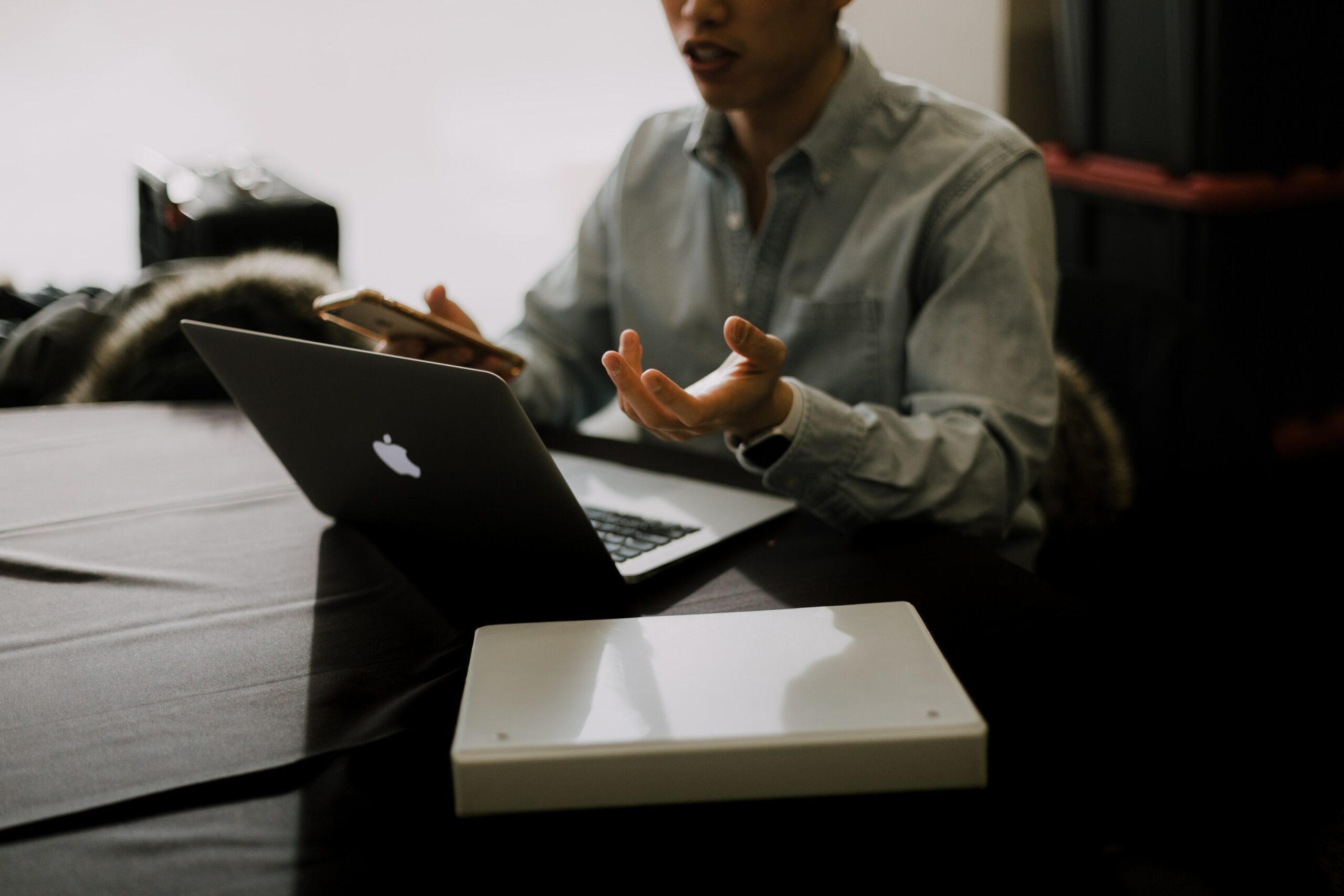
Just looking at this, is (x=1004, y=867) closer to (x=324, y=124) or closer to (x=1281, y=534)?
(x=1281, y=534)

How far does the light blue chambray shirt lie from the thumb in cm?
9

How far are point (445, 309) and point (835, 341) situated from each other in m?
0.38

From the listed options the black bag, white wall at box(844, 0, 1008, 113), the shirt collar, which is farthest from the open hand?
white wall at box(844, 0, 1008, 113)

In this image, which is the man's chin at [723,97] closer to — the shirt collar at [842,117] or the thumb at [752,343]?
the shirt collar at [842,117]

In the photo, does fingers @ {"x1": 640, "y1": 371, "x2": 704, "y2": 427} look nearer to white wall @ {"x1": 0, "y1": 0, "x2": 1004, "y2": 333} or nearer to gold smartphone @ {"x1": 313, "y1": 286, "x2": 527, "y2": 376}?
gold smartphone @ {"x1": 313, "y1": 286, "x2": 527, "y2": 376}

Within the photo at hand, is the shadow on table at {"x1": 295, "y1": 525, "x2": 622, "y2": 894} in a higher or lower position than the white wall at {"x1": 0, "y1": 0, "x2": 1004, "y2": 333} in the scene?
lower

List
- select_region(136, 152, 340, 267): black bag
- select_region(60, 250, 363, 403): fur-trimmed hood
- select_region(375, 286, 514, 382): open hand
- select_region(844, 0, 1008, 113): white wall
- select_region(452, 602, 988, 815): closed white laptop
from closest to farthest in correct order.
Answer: select_region(452, 602, 988, 815): closed white laptop < select_region(375, 286, 514, 382): open hand < select_region(60, 250, 363, 403): fur-trimmed hood < select_region(136, 152, 340, 267): black bag < select_region(844, 0, 1008, 113): white wall

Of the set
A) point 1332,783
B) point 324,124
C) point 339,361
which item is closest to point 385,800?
point 339,361

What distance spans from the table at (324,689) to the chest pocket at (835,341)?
0.68 ft

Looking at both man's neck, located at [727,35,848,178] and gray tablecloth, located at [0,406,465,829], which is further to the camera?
man's neck, located at [727,35,848,178]

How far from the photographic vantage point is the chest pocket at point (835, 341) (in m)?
1.10

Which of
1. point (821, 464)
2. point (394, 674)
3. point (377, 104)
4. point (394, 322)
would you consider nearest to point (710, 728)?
point (394, 674)

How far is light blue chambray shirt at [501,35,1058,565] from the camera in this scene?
0.90 meters

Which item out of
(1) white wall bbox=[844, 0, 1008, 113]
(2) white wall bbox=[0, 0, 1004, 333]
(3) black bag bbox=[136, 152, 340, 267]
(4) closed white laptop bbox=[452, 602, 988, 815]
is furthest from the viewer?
(1) white wall bbox=[844, 0, 1008, 113]
